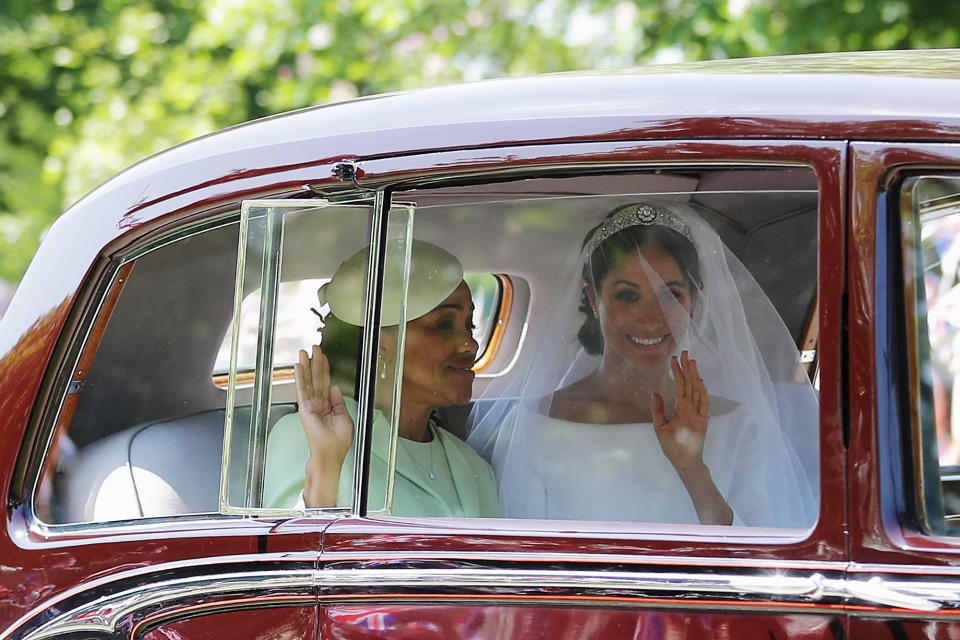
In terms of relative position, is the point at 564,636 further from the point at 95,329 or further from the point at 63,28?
the point at 63,28

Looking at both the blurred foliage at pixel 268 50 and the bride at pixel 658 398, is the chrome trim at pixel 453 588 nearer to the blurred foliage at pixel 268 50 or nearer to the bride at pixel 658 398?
the bride at pixel 658 398

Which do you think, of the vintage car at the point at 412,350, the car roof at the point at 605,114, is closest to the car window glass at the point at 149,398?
the vintage car at the point at 412,350

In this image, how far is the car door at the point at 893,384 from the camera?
153cm

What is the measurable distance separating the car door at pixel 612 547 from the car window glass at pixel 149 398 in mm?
431

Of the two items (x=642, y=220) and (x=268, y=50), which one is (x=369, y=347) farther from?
(x=268, y=50)

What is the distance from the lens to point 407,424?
84.9 inches

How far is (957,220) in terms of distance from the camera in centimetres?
213

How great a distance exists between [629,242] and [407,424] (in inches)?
23.2

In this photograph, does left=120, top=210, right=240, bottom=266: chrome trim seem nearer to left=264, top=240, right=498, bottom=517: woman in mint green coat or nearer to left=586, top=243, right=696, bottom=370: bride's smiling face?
left=264, top=240, right=498, bottom=517: woman in mint green coat

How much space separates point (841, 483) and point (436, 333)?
37.5 inches

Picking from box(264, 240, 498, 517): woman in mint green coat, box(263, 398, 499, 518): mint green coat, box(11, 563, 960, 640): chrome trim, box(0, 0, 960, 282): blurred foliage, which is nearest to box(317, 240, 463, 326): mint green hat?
box(264, 240, 498, 517): woman in mint green coat

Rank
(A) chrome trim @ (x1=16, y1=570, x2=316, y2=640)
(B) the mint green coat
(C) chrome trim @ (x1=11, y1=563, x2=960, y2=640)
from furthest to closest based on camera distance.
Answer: (B) the mint green coat → (A) chrome trim @ (x1=16, y1=570, x2=316, y2=640) → (C) chrome trim @ (x1=11, y1=563, x2=960, y2=640)

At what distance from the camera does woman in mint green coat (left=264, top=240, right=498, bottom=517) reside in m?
1.88

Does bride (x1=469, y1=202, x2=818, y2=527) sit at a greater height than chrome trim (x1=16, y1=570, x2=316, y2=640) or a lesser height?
greater
